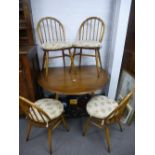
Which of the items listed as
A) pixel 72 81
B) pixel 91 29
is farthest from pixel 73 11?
pixel 72 81

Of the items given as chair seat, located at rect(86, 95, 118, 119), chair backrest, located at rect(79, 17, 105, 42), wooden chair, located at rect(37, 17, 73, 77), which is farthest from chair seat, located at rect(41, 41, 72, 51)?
chair seat, located at rect(86, 95, 118, 119)

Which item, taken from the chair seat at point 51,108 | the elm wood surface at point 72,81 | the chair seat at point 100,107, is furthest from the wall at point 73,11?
the chair seat at point 51,108

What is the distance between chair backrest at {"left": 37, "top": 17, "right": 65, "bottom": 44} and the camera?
195 centimetres

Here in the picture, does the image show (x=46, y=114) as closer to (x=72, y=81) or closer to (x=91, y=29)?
(x=72, y=81)

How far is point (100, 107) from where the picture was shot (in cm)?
159

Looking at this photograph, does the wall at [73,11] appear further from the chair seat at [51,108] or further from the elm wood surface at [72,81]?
the chair seat at [51,108]

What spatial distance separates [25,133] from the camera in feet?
5.98

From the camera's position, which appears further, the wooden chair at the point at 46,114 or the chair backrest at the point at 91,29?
the chair backrest at the point at 91,29

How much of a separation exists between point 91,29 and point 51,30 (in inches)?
23.9

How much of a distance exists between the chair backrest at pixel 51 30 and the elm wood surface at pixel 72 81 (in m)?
0.48

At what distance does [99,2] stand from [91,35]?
46 cm

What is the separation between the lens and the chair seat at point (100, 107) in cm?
151
